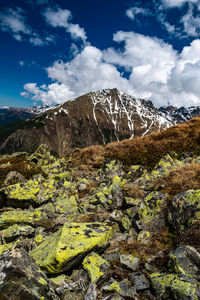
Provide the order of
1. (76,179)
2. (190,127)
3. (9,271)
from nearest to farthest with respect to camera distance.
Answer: (9,271)
(76,179)
(190,127)

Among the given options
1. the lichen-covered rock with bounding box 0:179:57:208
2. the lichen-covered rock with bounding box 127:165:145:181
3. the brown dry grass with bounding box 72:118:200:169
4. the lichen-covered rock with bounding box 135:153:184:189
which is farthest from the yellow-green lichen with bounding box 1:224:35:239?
the brown dry grass with bounding box 72:118:200:169

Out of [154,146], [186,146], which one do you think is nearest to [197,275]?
[186,146]

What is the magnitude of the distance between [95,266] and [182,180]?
234 inches

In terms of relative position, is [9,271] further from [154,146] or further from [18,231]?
[154,146]

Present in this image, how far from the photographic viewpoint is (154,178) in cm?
1120

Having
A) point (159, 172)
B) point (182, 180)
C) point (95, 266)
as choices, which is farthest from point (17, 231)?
point (159, 172)

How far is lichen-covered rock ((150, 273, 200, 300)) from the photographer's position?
389 centimetres

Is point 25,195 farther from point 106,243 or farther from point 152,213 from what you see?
point 152,213

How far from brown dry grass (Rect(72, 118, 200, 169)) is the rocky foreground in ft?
19.9

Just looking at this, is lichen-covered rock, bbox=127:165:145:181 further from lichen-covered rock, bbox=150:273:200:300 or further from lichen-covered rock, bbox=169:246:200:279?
lichen-covered rock, bbox=150:273:200:300

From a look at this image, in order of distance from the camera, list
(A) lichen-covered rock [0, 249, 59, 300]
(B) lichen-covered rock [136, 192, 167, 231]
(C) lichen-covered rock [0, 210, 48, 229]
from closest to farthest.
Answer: (A) lichen-covered rock [0, 249, 59, 300]
(B) lichen-covered rock [136, 192, 167, 231]
(C) lichen-covered rock [0, 210, 48, 229]

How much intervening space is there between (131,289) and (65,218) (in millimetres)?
5325

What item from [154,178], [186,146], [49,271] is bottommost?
[49,271]

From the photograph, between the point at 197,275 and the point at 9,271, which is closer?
the point at 9,271
